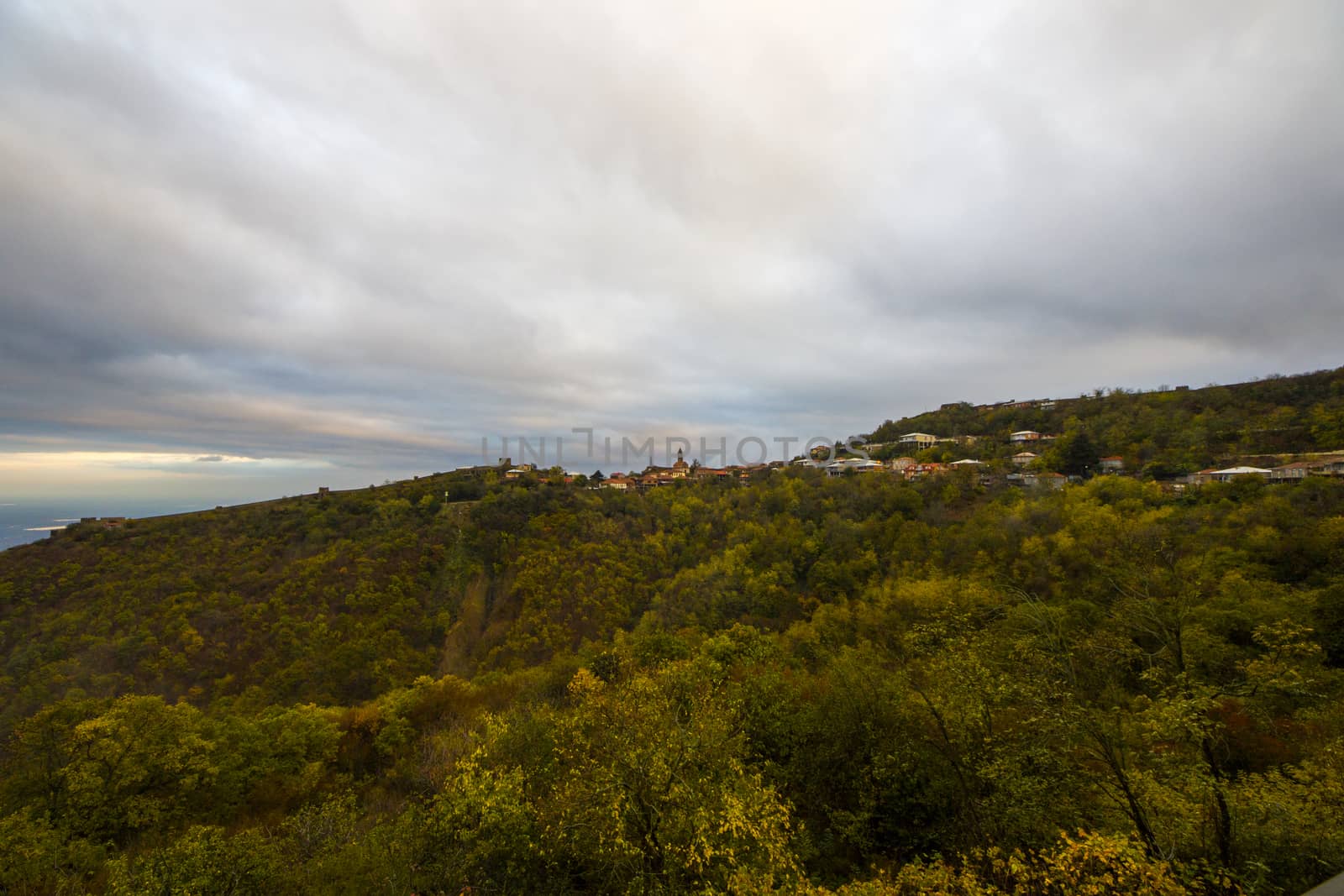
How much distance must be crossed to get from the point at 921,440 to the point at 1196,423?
120ft

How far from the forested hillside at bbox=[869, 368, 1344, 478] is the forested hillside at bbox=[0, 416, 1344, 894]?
61.3 feet

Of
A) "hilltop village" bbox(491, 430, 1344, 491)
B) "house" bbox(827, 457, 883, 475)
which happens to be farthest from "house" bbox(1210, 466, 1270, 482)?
"house" bbox(827, 457, 883, 475)

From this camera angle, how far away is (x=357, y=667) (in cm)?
4178

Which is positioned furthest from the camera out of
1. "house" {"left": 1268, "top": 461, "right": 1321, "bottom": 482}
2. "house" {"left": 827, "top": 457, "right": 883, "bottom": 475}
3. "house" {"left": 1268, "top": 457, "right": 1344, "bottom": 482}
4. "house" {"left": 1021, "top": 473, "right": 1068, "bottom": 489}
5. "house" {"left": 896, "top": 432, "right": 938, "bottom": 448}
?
"house" {"left": 896, "top": 432, "right": 938, "bottom": 448}

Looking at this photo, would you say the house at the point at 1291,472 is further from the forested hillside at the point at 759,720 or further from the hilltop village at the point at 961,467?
the forested hillside at the point at 759,720

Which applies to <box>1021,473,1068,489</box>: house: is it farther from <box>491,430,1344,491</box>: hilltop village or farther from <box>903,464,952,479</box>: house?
<box>903,464,952,479</box>: house

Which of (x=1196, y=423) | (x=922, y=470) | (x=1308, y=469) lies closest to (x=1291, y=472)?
(x=1308, y=469)

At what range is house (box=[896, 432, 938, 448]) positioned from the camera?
8806 centimetres

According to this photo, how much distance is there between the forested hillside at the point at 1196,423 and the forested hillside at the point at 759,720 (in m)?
18.7

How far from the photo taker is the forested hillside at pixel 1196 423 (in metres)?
47.1

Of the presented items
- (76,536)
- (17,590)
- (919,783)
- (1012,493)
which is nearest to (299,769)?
(919,783)

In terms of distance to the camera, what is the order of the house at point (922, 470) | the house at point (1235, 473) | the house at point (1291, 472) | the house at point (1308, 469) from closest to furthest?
the house at point (1308, 469) < the house at point (1235, 473) < the house at point (1291, 472) < the house at point (922, 470)

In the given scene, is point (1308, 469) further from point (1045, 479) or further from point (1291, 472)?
point (1045, 479)

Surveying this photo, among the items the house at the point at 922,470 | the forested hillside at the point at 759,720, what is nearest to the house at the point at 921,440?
the house at the point at 922,470
